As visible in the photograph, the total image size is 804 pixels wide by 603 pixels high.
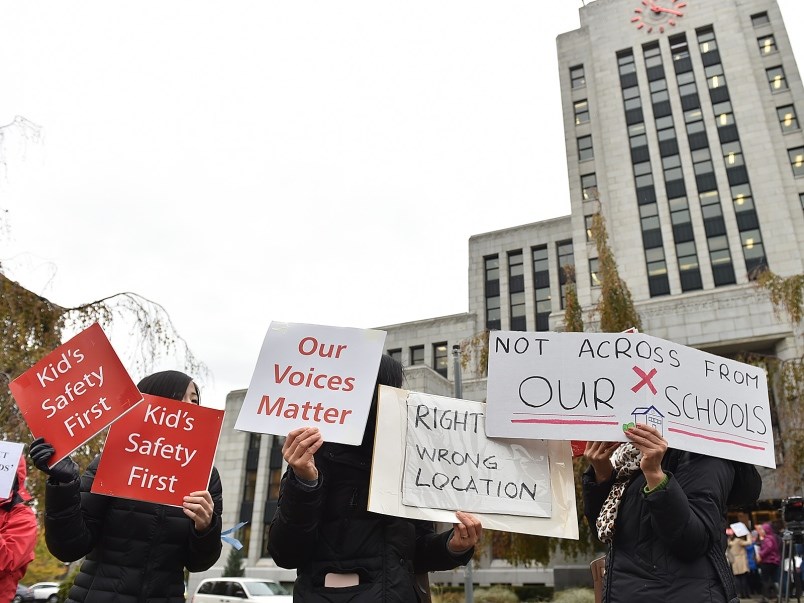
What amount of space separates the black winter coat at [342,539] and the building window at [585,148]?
1584 inches

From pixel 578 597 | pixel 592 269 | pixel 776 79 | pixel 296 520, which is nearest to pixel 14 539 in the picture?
pixel 296 520

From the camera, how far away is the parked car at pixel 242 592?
14.7 metres

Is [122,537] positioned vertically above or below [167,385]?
below

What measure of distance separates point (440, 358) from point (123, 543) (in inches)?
1629

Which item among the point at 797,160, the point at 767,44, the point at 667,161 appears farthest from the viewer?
the point at 767,44

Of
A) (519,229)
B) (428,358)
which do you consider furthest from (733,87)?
(428,358)

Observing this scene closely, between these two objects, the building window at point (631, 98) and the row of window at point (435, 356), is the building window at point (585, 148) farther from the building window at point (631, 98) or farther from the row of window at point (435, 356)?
the row of window at point (435, 356)

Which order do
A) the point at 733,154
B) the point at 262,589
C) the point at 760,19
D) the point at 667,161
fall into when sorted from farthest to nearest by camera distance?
the point at 760,19
the point at 667,161
the point at 733,154
the point at 262,589

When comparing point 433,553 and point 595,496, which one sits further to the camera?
point 595,496

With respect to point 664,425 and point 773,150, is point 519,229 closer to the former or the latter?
point 773,150

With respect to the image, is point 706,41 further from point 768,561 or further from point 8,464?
point 8,464

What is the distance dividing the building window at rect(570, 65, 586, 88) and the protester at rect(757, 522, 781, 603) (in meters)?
36.6

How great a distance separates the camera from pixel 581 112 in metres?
41.4

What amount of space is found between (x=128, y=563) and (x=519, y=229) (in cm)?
4865
